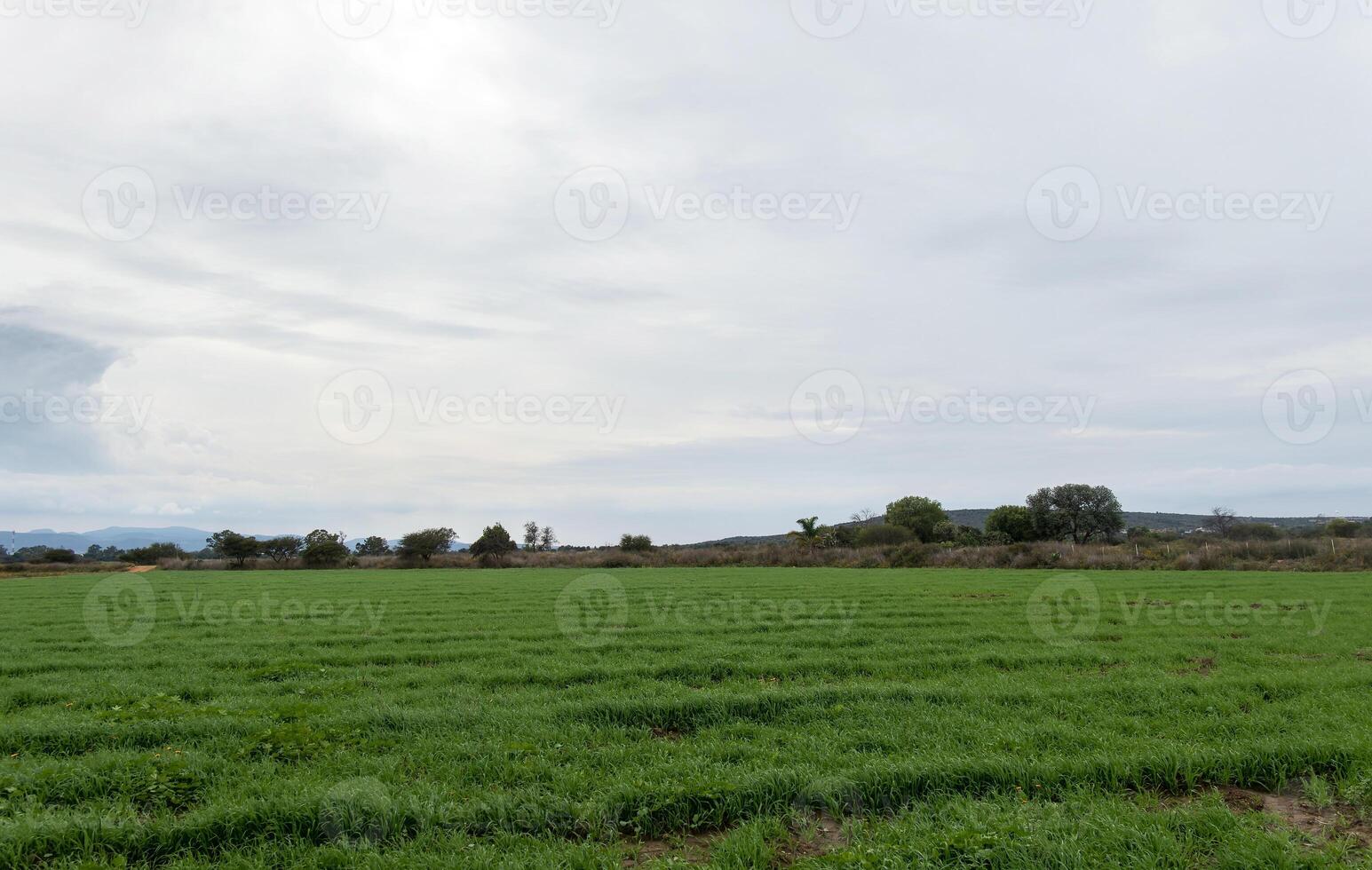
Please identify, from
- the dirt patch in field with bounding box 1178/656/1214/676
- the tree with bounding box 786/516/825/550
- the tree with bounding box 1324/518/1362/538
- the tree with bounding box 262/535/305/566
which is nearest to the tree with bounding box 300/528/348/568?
the tree with bounding box 262/535/305/566

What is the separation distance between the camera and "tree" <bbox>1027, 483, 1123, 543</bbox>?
94.0m

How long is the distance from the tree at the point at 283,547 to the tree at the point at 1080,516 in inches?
3327

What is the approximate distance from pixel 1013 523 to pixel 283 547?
83.9 m

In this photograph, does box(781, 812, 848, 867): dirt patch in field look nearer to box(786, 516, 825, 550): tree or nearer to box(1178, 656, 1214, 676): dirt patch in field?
box(1178, 656, 1214, 676): dirt patch in field

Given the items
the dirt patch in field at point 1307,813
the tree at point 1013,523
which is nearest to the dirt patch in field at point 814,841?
the dirt patch in field at point 1307,813

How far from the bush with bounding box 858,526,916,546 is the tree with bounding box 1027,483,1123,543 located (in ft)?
69.3

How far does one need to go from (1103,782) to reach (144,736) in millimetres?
9557

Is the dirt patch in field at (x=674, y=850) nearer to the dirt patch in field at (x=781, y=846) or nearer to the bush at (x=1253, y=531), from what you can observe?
the dirt patch in field at (x=781, y=846)

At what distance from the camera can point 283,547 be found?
72250 mm

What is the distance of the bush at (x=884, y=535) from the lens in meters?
84.4

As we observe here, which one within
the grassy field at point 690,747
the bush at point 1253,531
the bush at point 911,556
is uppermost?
the bush at point 1253,531

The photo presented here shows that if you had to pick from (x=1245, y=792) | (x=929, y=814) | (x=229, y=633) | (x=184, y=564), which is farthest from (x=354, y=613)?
(x=184, y=564)

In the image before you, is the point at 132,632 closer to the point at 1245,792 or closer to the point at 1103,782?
the point at 1103,782

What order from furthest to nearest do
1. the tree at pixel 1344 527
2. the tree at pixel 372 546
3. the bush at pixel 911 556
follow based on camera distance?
the tree at pixel 372 546 → the tree at pixel 1344 527 → the bush at pixel 911 556
